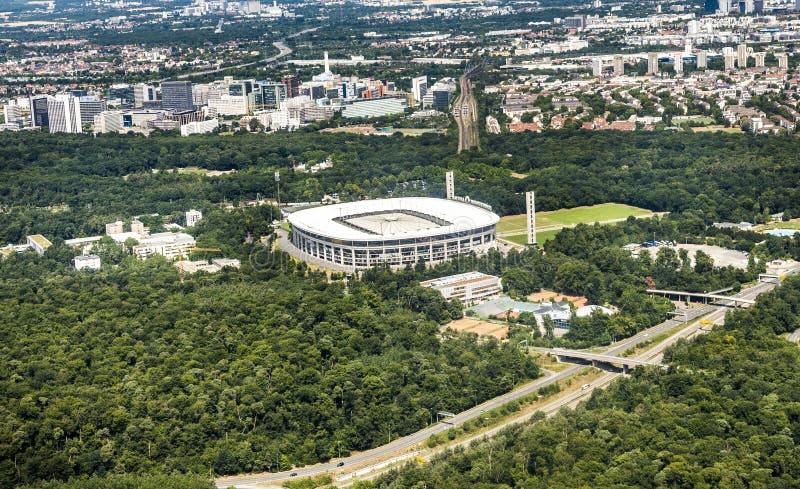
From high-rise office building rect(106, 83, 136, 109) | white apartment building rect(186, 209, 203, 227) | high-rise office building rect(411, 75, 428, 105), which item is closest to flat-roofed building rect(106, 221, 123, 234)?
white apartment building rect(186, 209, 203, 227)

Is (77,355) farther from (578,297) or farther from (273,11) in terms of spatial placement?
(273,11)

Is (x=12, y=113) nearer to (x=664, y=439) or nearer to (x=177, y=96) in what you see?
(x=177, y=96)

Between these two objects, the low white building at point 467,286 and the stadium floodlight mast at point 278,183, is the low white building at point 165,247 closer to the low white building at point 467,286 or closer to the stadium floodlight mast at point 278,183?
the stadium floodlight mast at point 278,183

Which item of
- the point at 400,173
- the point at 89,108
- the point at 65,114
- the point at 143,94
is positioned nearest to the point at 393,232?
the point at 400,173

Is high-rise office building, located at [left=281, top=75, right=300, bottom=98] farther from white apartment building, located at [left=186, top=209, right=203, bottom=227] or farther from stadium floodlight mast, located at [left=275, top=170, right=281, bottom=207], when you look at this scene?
white apartment building, located at [left=186, top=209, right=203, bottom=227]

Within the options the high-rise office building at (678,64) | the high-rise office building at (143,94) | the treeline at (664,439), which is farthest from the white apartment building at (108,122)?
the treeline at (664,439)

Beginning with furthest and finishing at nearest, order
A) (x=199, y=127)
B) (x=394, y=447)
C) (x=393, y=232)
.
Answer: (x=199, y=127) → (x=393, y=232) → (x=394, y=447)
